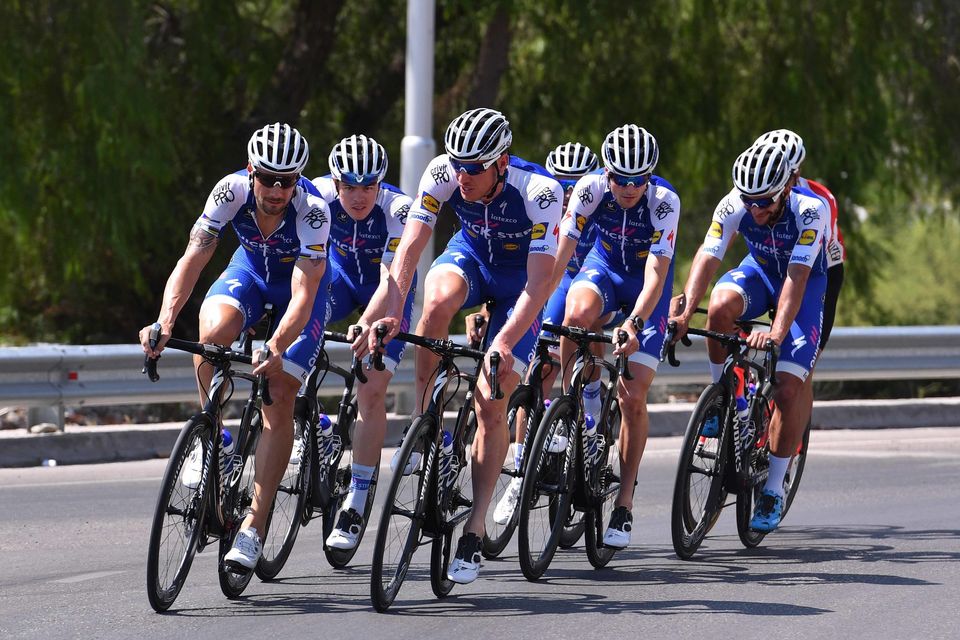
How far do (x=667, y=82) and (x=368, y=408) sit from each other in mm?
11065

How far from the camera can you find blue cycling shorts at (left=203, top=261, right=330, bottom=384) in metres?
7.28

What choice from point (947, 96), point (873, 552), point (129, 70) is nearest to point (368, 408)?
point (873, 552)

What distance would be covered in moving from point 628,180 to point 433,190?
1245 millimetres

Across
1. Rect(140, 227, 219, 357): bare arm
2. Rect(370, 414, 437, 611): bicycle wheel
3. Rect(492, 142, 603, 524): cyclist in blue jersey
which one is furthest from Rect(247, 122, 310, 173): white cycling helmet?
Rect(492, 142, 603, 524): cyclist in blue jersey

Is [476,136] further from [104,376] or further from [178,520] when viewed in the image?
[104,376]

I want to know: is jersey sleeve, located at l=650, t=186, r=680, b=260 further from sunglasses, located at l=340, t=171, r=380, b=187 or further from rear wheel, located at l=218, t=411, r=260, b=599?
rear wheel, located at l=218, t=411, r=260, b=599

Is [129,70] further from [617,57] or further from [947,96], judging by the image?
[947,96]

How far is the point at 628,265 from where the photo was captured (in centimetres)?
880

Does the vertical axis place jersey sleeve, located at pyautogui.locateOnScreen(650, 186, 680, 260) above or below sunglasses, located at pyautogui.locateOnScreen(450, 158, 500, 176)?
below

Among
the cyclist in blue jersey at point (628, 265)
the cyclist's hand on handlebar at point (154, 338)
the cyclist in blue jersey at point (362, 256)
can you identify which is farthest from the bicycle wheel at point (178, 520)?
the cyclist in blue jersey at point (628, 265)

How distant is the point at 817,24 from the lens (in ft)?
58.4

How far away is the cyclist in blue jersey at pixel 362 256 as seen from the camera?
769 cm

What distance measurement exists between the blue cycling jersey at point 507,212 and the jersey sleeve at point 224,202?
801 mm

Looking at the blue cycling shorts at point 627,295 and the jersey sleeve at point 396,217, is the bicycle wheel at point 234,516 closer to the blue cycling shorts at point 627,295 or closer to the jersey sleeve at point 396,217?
the jersey sleeve at point 396,217
